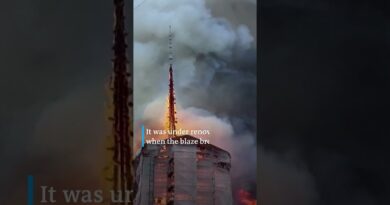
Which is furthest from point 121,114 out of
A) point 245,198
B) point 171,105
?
point 245,198

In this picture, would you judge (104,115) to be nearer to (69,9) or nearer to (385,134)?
(69,9)

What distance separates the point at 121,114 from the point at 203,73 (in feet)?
2.85

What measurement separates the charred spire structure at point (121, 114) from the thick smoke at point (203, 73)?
96mm

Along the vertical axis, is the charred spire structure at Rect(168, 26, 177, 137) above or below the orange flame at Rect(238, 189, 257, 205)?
above

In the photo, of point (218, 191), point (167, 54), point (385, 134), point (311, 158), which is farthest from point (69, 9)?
point (385, 134)

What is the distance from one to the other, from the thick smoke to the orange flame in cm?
5

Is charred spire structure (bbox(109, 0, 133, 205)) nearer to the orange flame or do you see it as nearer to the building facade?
the building facade

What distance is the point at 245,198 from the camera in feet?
21.0

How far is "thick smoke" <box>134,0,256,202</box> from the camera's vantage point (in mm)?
6359

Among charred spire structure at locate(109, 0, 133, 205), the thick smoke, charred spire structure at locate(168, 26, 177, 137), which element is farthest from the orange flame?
charred spire structure at locate(109, 0, 133, 205)

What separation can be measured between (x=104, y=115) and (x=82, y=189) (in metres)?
0.72

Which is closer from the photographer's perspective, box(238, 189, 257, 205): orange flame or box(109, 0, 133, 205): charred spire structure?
box(109, 0, 133, 205): charred spire structure

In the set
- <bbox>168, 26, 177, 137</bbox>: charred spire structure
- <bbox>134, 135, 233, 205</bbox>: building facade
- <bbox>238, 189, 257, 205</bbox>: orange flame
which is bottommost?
<bbox>238, 189, 257, 205</bbox>: orange flame

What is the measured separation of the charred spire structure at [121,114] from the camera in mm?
6281
